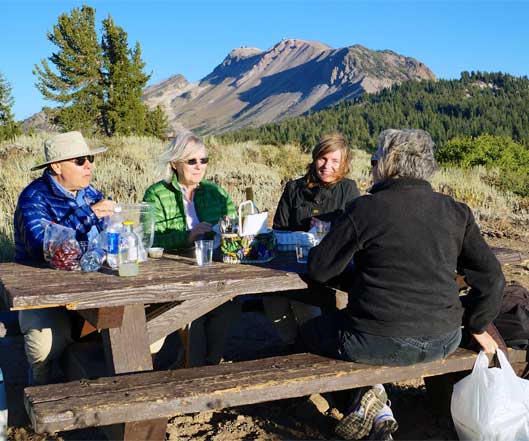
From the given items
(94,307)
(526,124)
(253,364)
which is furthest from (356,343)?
(526,124)

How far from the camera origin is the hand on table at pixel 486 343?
2.92m

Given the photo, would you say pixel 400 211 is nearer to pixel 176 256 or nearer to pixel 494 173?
pixel 176 256

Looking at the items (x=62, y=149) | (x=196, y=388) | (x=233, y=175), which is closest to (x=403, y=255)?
(x=196, y=388)

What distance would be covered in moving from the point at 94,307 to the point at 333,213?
6.97 feet

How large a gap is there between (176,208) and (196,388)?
1739 millimetres

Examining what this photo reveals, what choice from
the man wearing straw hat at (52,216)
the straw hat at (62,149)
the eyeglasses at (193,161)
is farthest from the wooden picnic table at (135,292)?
the eyeglasses at (193,161)

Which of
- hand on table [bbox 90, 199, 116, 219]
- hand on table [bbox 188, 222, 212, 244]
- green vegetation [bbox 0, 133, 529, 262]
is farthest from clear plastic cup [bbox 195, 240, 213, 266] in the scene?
green vegetation [bbox 0, 133, 529, 262]

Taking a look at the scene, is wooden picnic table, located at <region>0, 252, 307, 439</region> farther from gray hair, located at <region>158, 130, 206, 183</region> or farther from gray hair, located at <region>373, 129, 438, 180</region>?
gray hair, located at <region>158, 130, 206, 183</region>

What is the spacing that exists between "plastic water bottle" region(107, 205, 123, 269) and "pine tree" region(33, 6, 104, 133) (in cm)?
2199

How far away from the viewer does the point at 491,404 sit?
2684 millimetres

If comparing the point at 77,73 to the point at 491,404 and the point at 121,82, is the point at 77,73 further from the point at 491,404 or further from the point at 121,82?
the point at 491,404

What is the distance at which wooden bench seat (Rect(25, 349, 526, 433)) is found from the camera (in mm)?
2246

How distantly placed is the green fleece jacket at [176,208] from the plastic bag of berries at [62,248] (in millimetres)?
714

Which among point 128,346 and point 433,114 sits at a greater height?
point 433,114
